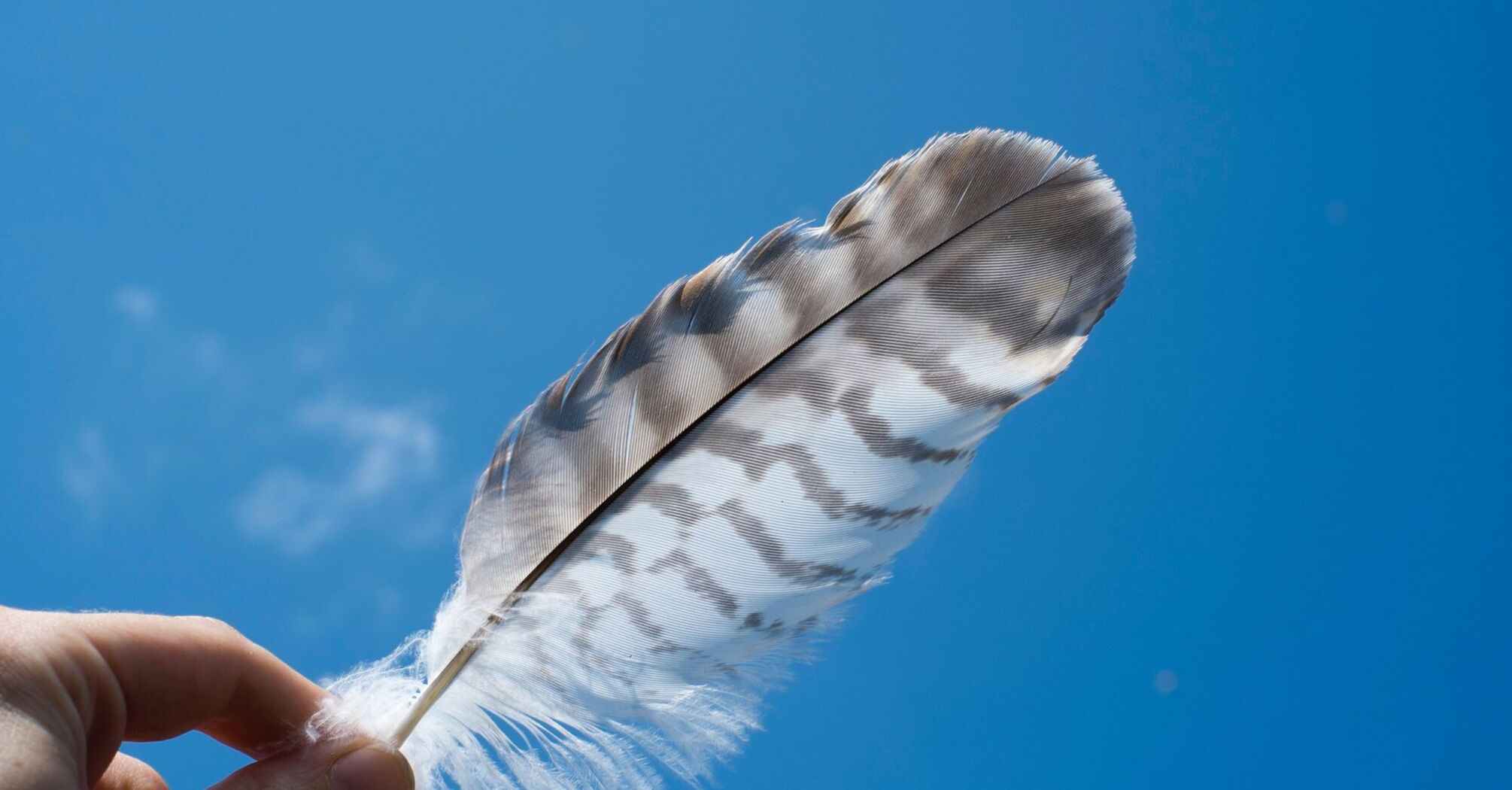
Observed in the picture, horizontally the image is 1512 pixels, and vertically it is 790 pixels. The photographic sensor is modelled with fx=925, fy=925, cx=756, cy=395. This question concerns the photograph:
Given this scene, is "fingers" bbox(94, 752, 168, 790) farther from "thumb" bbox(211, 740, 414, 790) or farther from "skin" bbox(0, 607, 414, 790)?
"thumb" bbox(211, 740, 414, 790)

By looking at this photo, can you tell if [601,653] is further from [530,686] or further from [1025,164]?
[1025,164]

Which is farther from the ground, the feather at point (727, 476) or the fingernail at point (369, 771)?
the feather at point (727, 476)

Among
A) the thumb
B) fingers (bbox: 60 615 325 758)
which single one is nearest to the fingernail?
the thumb

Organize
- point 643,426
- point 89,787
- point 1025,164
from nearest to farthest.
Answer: point 89,787 < point 1025,164 < point 643,426

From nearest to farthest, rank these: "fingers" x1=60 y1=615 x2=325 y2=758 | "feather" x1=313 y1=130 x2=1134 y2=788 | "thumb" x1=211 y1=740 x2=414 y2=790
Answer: "fingers" x1=60 y1=615 x2=325 y2=758, "thumb" x1=211 y1=740 x2=414 y2=790, "feather" x1=313 y1=130 x2=1134 y2=788

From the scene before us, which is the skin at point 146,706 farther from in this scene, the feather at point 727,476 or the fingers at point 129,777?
the feather at point 727,476

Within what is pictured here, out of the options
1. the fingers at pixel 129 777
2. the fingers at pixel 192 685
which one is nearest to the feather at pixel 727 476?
the fingers at pixel 192 685

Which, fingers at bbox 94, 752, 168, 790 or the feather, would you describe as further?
the feather

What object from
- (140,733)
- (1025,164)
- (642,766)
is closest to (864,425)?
(1025,164)
